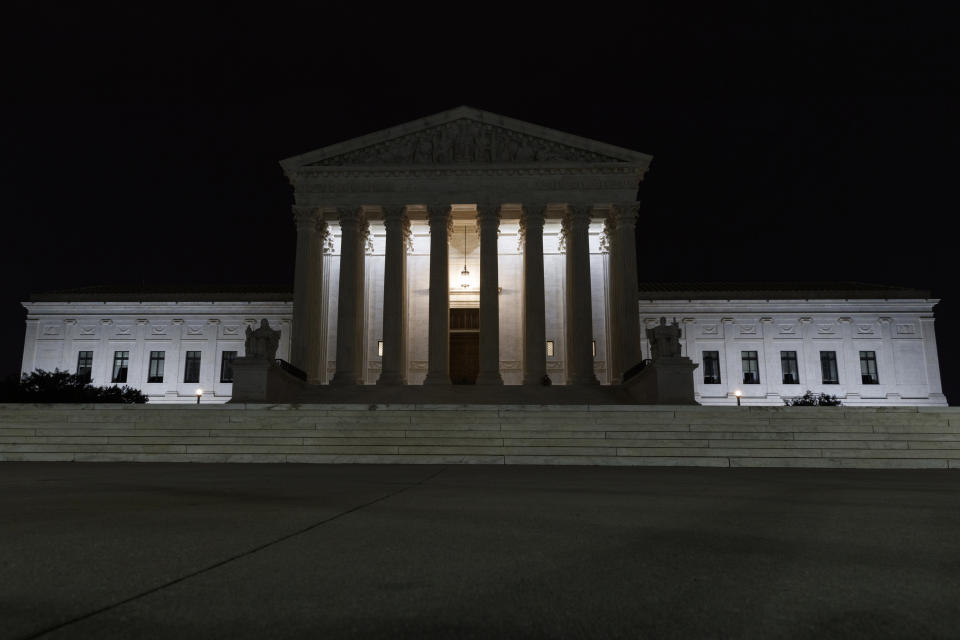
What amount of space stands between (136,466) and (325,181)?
24.4 metres

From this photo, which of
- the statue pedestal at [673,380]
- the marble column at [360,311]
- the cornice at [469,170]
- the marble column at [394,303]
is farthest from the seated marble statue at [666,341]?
the marble column at [360,311]

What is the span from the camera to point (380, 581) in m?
4.27

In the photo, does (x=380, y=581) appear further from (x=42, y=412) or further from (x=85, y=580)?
(x=42, y=412)

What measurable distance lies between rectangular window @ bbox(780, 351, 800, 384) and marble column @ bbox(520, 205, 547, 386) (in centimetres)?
2674

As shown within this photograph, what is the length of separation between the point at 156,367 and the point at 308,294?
82.0ft

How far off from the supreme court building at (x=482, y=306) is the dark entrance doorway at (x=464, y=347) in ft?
0.33

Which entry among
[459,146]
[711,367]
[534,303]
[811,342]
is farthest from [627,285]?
[811,342]

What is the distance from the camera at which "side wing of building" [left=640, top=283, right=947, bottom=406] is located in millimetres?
51875

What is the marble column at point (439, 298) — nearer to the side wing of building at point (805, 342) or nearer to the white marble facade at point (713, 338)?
the white marble facade at point (713, 338)

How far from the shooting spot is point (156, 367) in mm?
53656


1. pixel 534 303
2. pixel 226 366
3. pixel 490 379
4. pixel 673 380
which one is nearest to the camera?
pixel 673 380

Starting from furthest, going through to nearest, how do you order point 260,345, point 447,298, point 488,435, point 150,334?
point 150,334 → point 447,298 → point 260,345 → point 488,435

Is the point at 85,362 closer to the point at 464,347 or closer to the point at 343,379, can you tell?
the point at 343,379

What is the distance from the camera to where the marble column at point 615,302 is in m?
35.8
